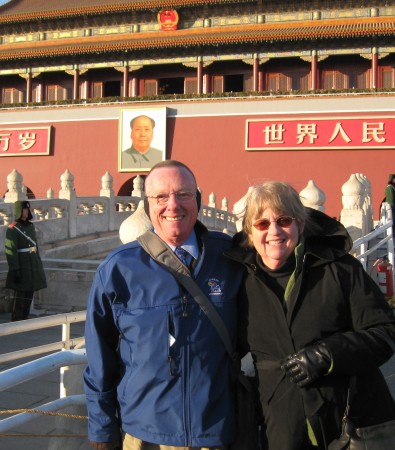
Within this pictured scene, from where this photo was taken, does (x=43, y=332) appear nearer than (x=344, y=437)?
No

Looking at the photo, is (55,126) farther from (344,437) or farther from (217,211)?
(344,437)

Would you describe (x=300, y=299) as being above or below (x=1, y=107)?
below

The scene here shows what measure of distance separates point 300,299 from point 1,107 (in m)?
20.2

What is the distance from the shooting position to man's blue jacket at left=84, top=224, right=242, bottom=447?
A: 179cm

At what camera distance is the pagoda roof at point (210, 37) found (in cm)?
1780

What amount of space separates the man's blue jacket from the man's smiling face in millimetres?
106

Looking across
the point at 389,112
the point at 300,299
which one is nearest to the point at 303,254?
the point at 300,299

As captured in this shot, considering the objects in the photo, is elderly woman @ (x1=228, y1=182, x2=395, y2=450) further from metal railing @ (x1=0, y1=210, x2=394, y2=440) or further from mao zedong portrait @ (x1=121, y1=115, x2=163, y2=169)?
mao zedong portrait @ (x1=121, y1=115, x2=163, y2=169)

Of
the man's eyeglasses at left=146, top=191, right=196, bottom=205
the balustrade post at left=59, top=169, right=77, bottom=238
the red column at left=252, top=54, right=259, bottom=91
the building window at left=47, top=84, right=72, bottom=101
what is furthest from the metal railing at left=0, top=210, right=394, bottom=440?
the building window at left=47, top=84, right=72, bottom=101

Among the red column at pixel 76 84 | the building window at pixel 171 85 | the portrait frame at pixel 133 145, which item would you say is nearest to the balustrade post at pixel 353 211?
the portrait frame at pixel 133 145

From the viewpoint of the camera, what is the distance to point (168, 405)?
180cm

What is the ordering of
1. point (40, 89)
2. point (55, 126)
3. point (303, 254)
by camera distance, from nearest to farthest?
point (303, 254), point (55, 126), point (40, 89)

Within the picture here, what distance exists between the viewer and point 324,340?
1.73 m

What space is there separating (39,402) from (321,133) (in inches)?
562
